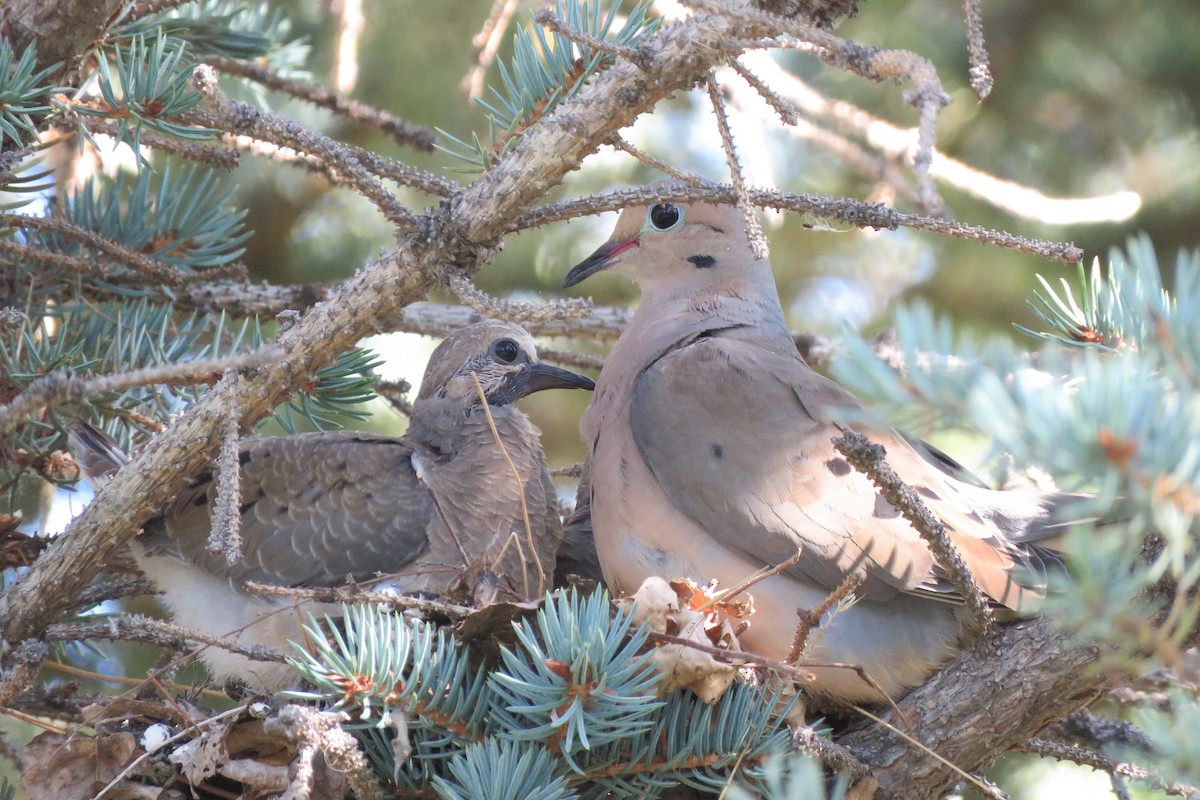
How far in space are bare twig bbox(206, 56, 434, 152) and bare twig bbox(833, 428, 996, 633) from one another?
55.7 inches

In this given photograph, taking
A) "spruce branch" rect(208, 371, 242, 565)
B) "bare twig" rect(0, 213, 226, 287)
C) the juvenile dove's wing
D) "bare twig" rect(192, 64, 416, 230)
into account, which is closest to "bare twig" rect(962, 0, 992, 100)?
"bare twig" rect(192, 64, 416, 230)

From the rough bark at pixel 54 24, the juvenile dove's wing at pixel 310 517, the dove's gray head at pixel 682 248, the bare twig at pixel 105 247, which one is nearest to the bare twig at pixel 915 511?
the juvenile dove's wing at pixel 310 517

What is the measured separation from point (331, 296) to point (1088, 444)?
1408 mm

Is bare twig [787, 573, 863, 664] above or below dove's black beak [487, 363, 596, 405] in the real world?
above

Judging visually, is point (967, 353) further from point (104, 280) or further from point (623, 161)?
point (623, 161)

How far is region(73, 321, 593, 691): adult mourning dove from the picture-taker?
2.67m

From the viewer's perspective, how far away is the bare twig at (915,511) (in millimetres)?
1653

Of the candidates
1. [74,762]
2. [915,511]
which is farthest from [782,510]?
[74,762]

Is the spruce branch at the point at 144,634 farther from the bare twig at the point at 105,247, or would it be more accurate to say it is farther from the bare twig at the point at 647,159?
the bare twig at the point at 647,159

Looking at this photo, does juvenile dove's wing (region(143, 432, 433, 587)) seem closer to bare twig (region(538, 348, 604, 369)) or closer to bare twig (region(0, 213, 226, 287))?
bare twig (region(0, 213, 226, 287))

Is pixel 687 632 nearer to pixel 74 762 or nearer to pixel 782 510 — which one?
pixel 782 510

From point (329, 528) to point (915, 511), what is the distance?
1479 millimetres

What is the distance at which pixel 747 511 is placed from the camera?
255cm

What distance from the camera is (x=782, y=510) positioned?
253 centimetres
